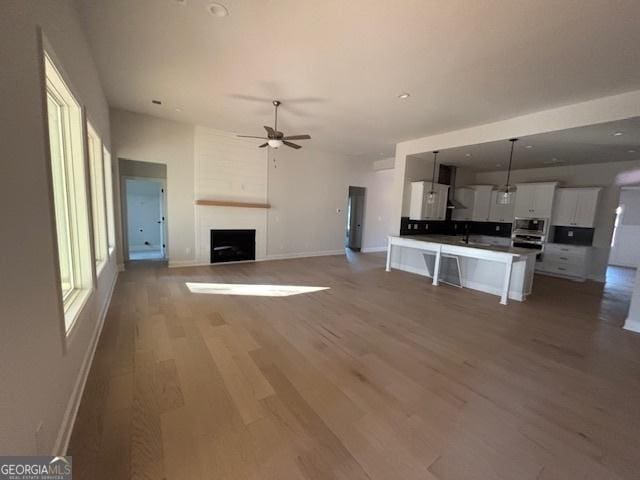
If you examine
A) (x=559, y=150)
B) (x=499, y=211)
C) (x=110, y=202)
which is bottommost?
(x=110, y=202)

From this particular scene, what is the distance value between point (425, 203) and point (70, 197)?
621 centimetres

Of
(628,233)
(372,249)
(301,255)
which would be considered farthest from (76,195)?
(628,233)

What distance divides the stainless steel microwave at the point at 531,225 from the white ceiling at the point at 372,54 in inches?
154

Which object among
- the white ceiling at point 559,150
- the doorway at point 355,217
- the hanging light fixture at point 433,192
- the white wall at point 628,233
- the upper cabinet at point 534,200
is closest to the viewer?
the white ceiling at point 559,150

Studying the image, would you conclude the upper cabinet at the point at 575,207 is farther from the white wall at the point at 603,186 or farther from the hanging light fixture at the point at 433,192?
the hanging light fixture at the point at 433,192

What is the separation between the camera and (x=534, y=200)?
268 inches

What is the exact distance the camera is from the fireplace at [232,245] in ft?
20.8

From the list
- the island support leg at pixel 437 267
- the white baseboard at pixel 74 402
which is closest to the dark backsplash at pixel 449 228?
the island support leg at pixel 437 267

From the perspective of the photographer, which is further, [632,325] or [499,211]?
[499,211]

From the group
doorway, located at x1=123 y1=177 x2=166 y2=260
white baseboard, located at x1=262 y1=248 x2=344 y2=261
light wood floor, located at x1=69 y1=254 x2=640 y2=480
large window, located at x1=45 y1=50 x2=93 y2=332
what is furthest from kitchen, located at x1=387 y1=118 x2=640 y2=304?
doorway, located at x1=123 y1=177 x2=166 y2=260

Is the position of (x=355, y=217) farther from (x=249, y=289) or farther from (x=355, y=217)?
(x=249, y=289)

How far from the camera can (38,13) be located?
4.75ft

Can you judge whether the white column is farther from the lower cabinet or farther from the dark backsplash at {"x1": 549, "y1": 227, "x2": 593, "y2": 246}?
the dark backsplash at {"x1": 549, "y1": 227, "x2": 593, "y2": 246}

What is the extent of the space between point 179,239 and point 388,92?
515cm
